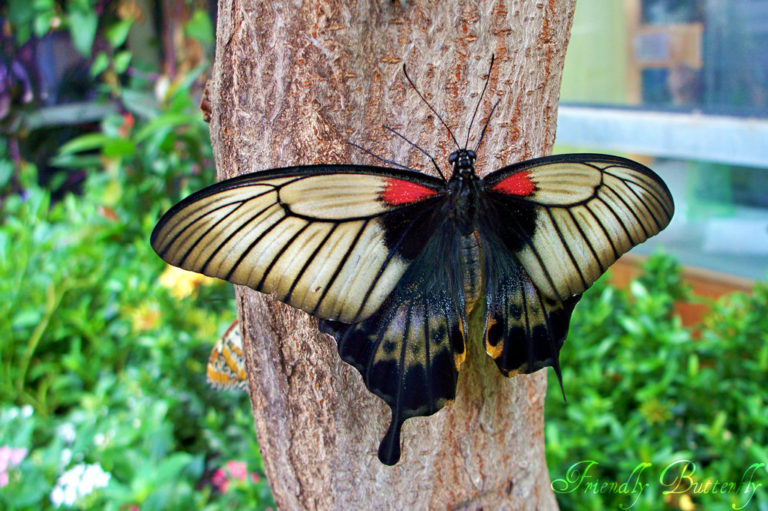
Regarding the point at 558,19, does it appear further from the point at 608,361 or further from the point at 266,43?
the point at 608,361

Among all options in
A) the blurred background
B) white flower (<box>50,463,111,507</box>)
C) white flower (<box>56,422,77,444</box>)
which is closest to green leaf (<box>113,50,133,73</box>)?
the blurred background

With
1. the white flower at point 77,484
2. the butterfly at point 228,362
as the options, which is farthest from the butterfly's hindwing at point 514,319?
the white flower at point 77,484

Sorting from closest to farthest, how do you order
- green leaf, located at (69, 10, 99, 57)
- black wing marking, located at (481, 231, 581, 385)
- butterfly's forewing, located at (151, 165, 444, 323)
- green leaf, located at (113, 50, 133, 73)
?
1. butterfly's forewing, located at (151, 165, 444, 323)
2. black wing marking, located at (481, 231, 581, 385)
3. green leaf, located at (69, 10, 99, 57)
4. green leaf, located at (113, 50, 133, 73)

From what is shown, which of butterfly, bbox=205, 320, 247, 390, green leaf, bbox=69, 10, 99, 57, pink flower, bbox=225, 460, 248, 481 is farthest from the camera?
green leaf, bbox=69, 10, 99, 57

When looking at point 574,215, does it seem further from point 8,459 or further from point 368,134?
point 8,459

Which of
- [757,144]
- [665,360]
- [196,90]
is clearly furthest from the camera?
[196,90]

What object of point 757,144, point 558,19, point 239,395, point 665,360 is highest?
point 558,19

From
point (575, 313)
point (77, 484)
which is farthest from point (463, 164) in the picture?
point (575, 313)

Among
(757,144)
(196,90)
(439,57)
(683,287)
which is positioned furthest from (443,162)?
(196,90)

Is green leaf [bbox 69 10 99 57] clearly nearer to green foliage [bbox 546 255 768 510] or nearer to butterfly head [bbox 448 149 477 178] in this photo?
green foliage [bbox 546 255 768 510]
